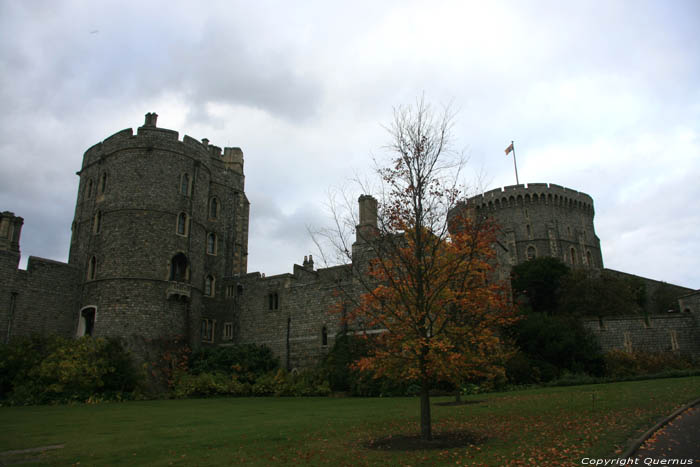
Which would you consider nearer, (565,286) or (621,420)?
(621,420)

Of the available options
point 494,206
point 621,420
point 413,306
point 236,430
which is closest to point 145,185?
point 236,430

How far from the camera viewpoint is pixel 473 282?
1210cm

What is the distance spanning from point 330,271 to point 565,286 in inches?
908

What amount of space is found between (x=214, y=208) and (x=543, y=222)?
1509 inches

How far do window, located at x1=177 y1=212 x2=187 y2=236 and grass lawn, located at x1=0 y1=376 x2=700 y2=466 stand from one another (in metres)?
14.5

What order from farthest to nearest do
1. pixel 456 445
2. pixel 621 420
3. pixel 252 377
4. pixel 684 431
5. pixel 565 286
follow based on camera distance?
pixel 565 286 → pixel 252 377 → pixel 621 420 → pixel 456 445 → pixel 684 431

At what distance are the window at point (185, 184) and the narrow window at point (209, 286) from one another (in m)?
6.52

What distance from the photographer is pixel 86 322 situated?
101ft

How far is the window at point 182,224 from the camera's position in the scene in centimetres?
3222

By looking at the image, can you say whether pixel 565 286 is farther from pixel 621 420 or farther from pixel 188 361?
pixel 621 420

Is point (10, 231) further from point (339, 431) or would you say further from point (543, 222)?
point (543, 222)

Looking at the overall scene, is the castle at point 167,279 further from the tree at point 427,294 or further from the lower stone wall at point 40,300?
the tree at point 427,294

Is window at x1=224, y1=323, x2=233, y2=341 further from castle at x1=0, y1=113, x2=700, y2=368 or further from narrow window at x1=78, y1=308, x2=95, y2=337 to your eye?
narrow window at x1=78, y1=308, x2=95, y2=337

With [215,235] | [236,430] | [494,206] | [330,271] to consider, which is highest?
[494,206]
